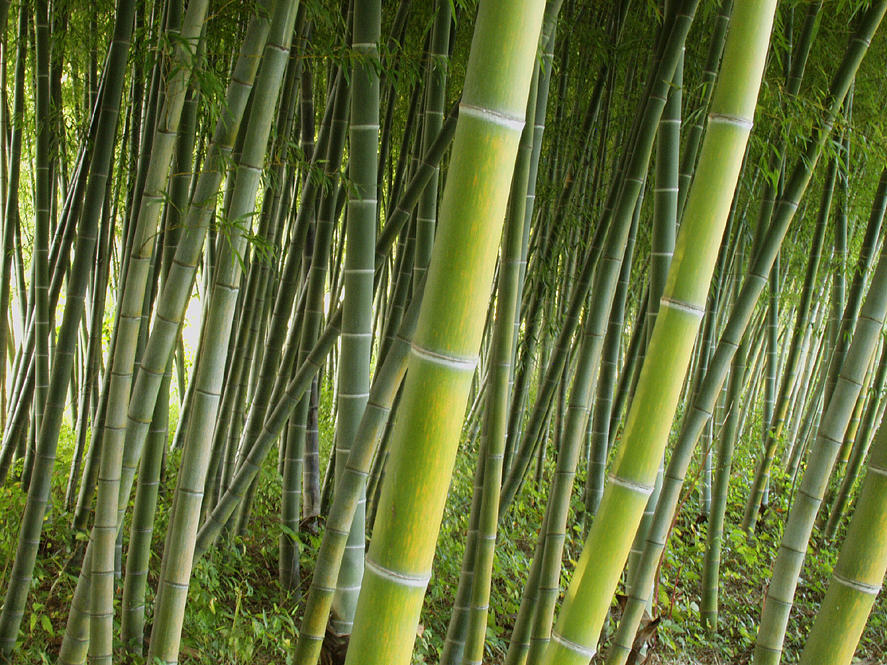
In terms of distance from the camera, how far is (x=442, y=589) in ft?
11.6

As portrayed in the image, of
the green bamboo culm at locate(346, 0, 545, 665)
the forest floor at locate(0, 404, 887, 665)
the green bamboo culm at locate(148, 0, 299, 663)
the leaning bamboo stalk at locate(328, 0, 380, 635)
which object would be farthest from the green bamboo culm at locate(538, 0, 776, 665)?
the forest floor at locate(0, 404, 887, 665)

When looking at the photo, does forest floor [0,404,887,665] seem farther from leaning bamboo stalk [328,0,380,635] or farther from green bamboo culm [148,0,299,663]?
leaning bamboo stalk [328,0,380,635]

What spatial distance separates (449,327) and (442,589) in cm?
309

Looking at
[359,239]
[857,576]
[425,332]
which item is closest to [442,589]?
[359,239]

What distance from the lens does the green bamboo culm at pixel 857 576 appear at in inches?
36.7

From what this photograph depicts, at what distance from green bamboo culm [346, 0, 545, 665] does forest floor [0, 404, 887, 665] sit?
1.53 metres

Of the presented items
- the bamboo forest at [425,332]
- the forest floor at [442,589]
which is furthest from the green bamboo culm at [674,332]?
the forest floor at [442,589]

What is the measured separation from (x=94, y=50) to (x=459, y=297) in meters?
3.14

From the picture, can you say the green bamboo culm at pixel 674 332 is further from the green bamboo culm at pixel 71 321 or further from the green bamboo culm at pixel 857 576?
the green bamboo culm at pixel 71 321

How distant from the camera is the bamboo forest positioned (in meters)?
0.86

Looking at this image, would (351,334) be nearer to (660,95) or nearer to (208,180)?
(208,180)

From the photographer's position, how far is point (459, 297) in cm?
74

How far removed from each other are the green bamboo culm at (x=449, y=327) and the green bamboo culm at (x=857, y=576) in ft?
1.92

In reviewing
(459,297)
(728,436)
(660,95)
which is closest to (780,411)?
(728,436)
